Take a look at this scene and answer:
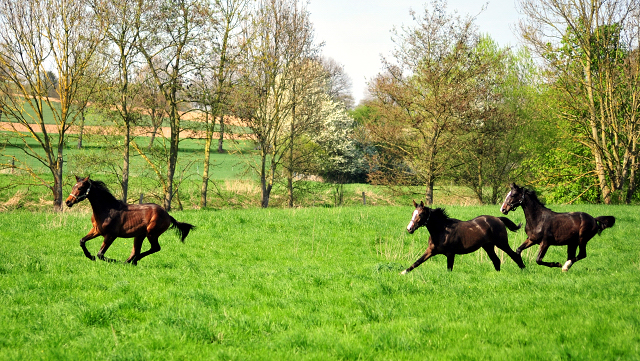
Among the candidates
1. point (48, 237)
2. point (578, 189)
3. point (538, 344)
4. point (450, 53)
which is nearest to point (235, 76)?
point (450, 53)

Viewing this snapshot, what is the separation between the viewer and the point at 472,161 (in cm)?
3612

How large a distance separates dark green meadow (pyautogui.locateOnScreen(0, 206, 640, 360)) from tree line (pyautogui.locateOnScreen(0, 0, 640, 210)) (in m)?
13.6

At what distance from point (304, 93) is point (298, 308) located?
27905mm

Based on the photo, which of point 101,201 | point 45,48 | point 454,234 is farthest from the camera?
point 45,48

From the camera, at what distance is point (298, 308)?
8102 millimetres

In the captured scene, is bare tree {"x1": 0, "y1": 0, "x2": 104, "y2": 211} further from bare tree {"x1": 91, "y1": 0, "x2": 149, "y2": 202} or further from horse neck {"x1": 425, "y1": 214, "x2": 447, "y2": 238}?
horse neck {"x1": 425, "y1": 214, "x2": 447, "y2": 238}

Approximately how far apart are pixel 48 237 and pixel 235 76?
18.1 metres

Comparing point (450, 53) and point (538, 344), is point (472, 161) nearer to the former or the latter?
point (450, 53)

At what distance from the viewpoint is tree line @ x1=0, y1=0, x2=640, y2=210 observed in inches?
974

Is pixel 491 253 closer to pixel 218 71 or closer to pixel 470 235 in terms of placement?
pixel 470 235

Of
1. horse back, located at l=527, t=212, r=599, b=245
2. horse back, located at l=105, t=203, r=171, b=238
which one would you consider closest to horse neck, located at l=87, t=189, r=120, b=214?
horse back, located at l=105, t=203, r=171, b=238

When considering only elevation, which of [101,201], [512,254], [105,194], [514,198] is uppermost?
[514,198]

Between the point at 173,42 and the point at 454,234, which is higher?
the point at 173,42

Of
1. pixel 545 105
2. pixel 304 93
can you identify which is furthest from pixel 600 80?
pixel 304 93
